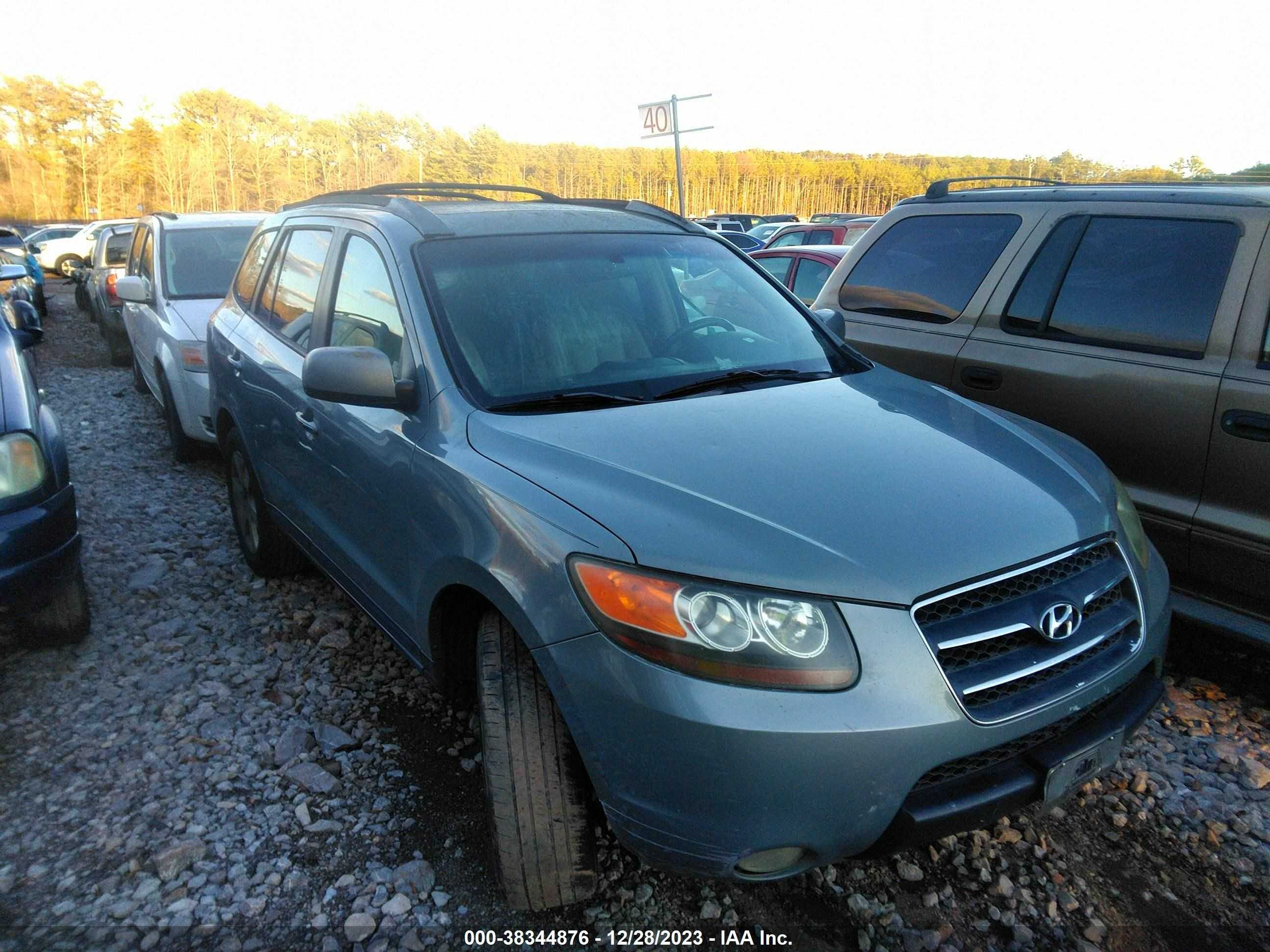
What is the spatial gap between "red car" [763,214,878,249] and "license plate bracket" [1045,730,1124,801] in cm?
1134

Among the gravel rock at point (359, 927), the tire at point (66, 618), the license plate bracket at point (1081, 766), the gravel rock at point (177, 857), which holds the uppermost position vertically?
the license plate bracket at point (1081, 766)

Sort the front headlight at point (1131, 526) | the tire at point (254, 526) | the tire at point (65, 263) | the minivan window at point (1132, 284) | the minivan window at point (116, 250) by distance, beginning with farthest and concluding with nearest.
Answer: the tire at point (65, 263), the minivan window at point (116, 250), the tire at point (254, 526), the minivan window at point (1132, 284), the front headlight at point (1131, 526)

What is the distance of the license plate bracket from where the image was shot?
1917 millimetres

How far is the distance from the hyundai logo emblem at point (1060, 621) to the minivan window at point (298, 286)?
271 centimetres

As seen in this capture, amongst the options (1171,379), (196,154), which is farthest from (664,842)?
(196,154)

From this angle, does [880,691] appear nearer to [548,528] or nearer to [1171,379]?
[548,528]

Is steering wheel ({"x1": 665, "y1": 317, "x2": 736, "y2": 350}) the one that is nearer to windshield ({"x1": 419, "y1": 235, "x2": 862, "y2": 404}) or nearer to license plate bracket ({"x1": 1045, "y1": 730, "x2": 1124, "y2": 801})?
windshield ({"x1": 419, "y1": 235, "x2": 862, "y2": 404})

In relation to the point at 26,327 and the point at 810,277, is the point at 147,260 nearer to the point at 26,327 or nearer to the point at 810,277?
the point at 26,327

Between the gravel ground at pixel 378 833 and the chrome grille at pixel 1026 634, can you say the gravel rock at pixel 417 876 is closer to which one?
the gravel ground at pixel 378 833

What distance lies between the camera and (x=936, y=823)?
1.80 metres

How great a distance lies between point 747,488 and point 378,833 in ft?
5.05

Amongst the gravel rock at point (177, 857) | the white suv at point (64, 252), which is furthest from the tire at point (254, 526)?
the white suv at point (64, 252)

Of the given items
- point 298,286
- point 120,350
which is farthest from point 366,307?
point 120,350

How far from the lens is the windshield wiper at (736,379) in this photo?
264 centimetres
